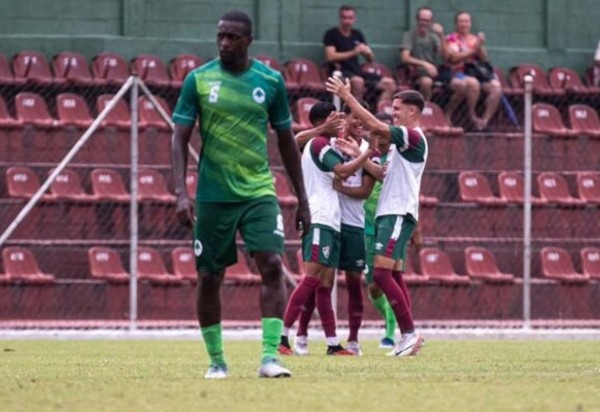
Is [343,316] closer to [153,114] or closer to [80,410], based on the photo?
[153,114]

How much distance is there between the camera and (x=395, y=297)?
15.1 m

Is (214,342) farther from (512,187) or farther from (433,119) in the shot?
(433,119)

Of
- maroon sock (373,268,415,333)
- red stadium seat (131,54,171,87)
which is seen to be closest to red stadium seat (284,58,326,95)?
red stadium seat (131,54,171,87)

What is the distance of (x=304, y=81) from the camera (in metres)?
24.0

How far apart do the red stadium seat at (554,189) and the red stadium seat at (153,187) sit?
4.95 metres

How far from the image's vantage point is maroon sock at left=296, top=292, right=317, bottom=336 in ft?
51.7

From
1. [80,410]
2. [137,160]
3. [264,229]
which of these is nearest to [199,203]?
[264,229]

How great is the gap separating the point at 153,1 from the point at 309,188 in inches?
380

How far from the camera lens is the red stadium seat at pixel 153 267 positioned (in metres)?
20.9

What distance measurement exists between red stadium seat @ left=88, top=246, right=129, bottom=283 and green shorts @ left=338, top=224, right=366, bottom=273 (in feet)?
17.1

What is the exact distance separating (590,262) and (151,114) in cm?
574

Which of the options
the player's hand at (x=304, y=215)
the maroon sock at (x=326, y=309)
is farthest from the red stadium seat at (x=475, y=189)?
the player's hand at (x=304, y=215)

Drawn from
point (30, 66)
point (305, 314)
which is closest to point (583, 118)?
point (30, 66)

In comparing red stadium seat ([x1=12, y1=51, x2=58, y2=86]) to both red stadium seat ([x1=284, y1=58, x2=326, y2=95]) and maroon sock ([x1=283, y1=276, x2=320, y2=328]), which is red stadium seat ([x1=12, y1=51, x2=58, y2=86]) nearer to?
red stadium seat ([x1=284, y1=58, x2=326, y2=95])
